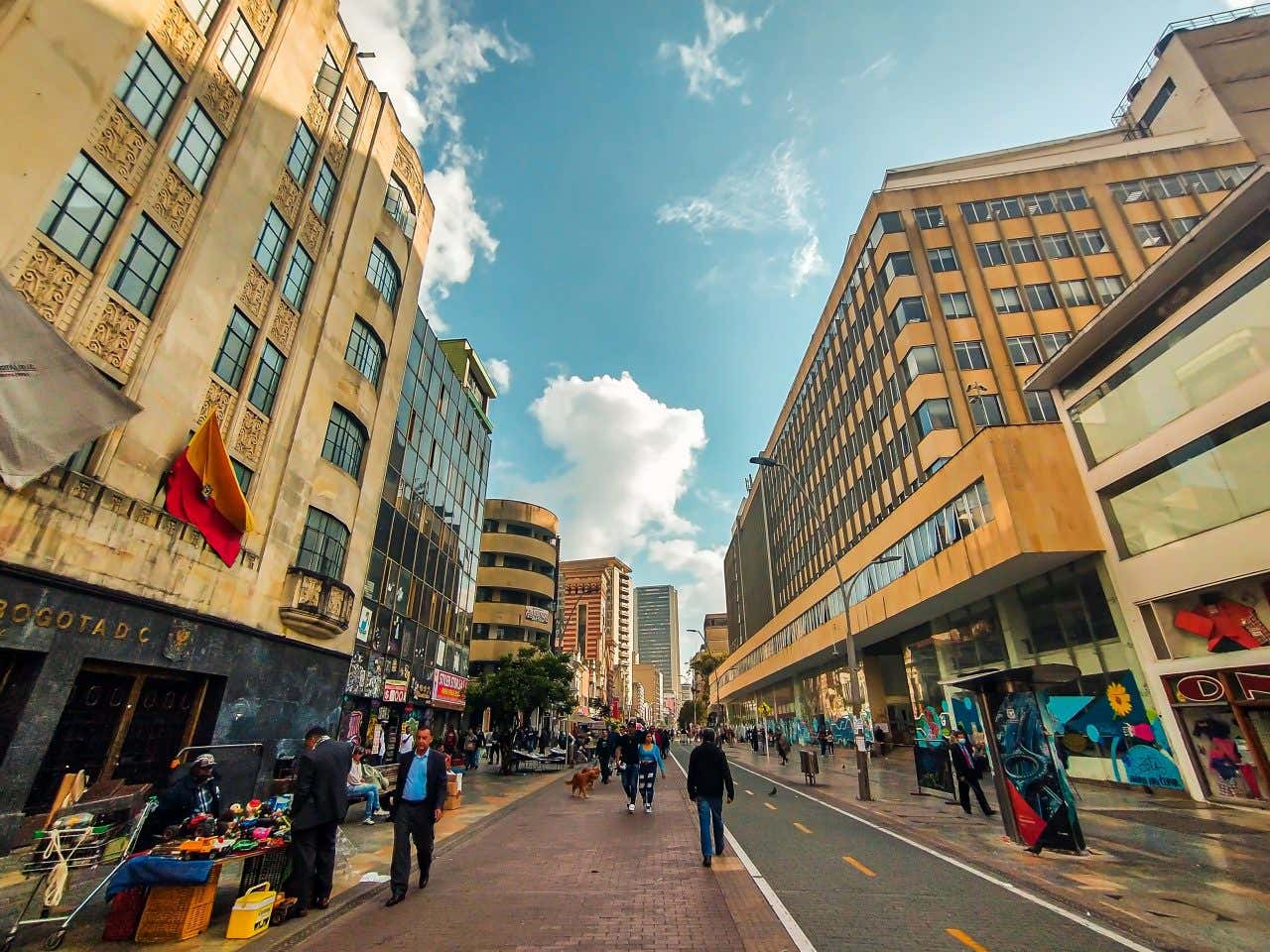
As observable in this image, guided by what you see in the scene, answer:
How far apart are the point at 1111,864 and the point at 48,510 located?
1715 centimetres

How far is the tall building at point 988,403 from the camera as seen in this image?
19219mm

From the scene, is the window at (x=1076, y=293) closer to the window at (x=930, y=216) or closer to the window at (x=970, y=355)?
the window at (x=970, y=355)

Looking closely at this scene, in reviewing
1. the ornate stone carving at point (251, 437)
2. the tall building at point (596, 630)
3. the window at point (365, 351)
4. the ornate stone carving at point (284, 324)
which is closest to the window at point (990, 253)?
the window at point (365, 351)

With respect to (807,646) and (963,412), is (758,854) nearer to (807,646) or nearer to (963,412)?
(963,412)

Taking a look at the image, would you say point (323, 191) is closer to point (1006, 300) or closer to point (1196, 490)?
point (1196, 490)

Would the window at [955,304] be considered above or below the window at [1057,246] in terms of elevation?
below

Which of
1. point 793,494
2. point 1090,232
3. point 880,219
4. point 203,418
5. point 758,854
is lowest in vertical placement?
point 758,854

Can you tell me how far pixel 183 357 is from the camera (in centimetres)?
1207

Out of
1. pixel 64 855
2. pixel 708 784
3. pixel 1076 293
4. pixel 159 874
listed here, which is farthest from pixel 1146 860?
pixel 1076 293

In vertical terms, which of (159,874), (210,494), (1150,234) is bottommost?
(159,874)

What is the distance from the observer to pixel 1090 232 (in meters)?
33.2

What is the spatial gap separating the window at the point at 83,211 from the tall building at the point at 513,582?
3780 centimetres

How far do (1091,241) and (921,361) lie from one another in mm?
13481

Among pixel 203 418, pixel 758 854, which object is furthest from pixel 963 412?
pixel 203 418
